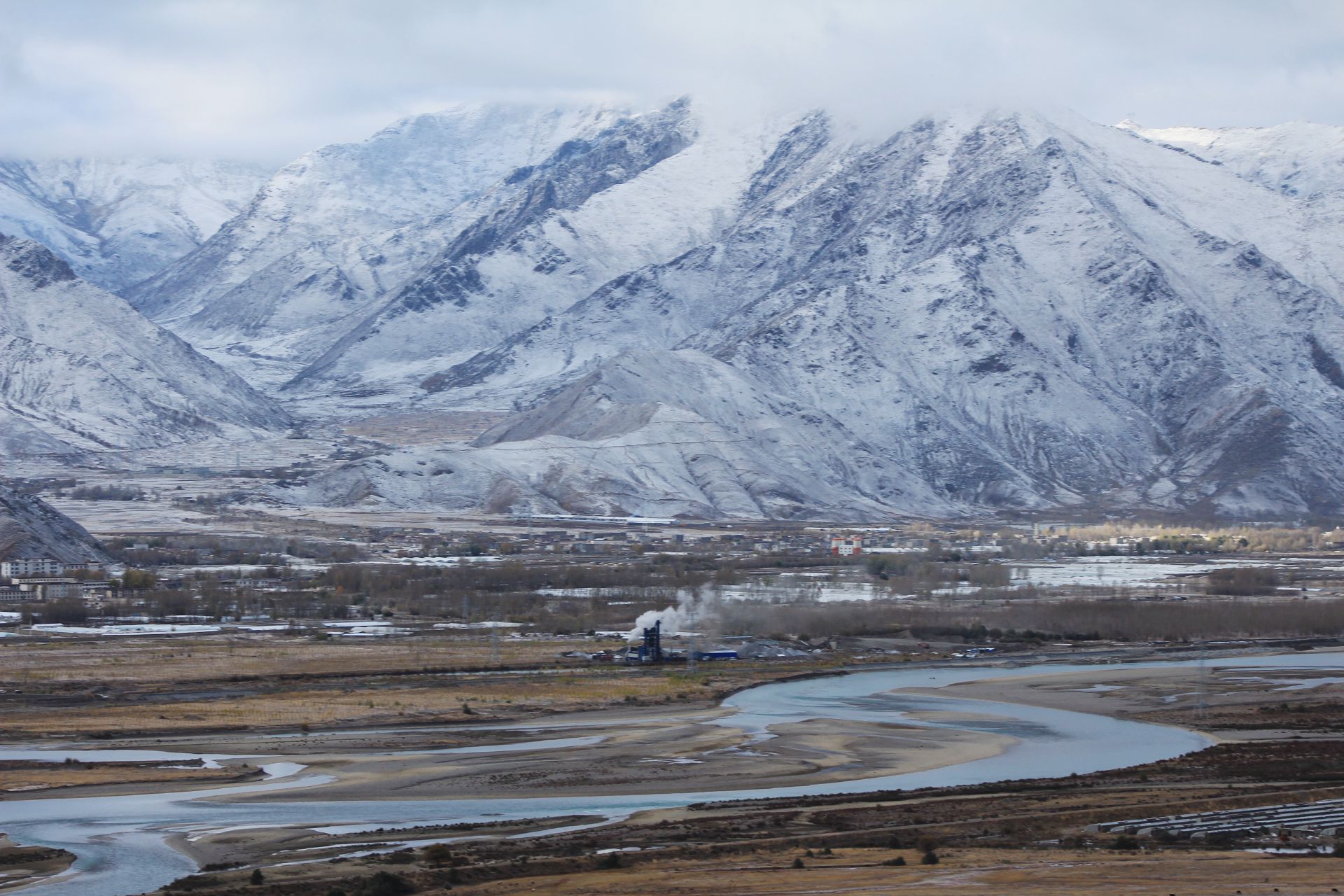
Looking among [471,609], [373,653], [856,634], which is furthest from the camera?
[471,609]

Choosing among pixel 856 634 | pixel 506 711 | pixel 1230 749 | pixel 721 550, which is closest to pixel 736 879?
pixel 1230 749

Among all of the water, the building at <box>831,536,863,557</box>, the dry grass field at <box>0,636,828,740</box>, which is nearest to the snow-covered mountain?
the dry grass field at <box>0,636,828,740</box>

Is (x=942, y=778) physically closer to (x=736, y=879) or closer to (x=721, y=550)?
(x=736, y=879)

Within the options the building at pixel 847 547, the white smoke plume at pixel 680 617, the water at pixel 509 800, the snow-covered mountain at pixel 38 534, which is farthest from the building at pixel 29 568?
the water at pixel 509 800

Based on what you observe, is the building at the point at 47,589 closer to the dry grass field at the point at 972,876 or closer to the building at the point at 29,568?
the building at the point at 29,568

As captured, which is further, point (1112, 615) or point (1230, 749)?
point (1112, 615)

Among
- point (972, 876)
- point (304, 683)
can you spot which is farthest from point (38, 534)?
Result: point (972, 876)

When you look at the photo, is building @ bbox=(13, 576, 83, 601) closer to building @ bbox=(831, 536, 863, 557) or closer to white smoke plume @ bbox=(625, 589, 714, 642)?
white smoke plume @ bbox=(625, 589, 714, 642)
